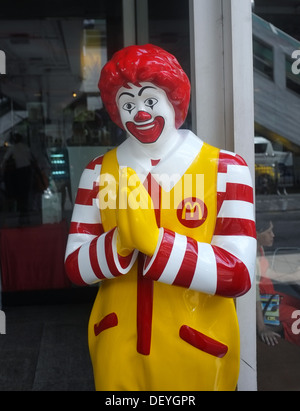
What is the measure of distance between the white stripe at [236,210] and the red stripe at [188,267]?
0.17 meters

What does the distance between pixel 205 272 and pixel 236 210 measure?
0.22 meters

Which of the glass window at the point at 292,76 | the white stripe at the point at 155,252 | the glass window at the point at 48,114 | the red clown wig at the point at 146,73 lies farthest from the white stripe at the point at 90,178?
the glass window at the point at 48,114

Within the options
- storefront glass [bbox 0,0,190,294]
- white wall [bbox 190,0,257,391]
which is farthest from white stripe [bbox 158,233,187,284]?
storefront glass [bbox 0,0,190,294]

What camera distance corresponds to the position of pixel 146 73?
1.58m

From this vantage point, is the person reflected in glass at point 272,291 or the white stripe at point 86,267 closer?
the white stripe at point 86,267

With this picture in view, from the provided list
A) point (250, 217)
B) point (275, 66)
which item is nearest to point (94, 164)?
point (250, 217)

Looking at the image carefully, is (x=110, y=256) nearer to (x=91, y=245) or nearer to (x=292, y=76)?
(x=91, y=245)

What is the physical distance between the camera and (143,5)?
287cm

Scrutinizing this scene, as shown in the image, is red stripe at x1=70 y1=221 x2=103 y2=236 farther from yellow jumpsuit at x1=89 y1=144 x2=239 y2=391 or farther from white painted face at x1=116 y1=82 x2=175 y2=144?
white painted face at x1=116 y1=82 x2=175 y2=144

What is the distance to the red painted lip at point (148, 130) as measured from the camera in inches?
63.8

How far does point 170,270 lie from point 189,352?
0.30 metres

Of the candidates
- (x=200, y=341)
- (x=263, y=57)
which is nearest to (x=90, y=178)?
(x=200, y=341)

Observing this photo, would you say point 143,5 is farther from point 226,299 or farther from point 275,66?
point 226,299

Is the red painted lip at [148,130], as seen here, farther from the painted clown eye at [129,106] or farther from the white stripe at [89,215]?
the white stripe at [89,215]
